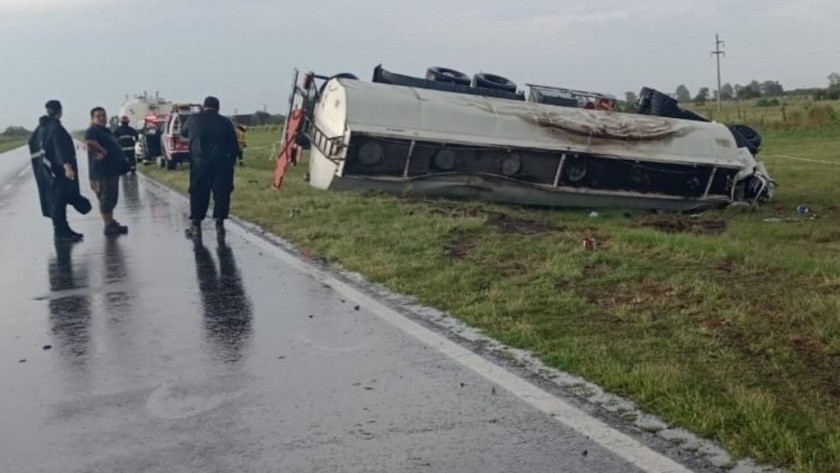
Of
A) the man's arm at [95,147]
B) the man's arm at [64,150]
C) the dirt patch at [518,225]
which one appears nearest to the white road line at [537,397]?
the dirt patch at [518,225]

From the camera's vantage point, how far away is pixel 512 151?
51.4ft

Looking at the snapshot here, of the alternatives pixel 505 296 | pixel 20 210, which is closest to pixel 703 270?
pixel 505 296

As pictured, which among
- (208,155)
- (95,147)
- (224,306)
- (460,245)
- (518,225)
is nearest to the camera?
(224,306)

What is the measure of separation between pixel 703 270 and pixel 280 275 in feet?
13.1

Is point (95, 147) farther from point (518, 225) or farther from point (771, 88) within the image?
point (771, 88)

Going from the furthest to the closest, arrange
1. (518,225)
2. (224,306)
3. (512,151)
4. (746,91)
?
(746,91) → (512,151) → (518,225) → (224,306)

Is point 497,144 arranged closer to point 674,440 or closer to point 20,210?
point 20,210

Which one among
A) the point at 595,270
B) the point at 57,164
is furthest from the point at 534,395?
the point at 57,164

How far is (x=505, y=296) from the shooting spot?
7660 mm

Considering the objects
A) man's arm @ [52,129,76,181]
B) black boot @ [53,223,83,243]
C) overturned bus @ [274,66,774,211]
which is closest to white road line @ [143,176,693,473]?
black boot @ [53,223,83,243]

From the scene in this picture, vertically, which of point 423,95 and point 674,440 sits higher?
point 423,95

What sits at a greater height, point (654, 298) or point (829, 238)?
point (654, 298)

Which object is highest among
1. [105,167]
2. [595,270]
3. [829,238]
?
[105,167]

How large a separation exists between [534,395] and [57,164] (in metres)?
9.79
